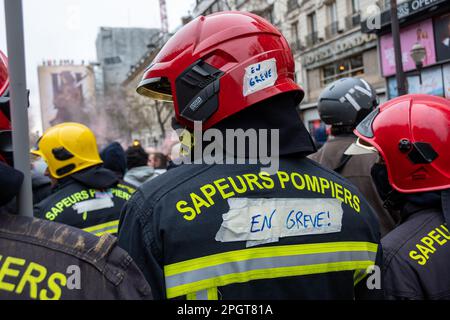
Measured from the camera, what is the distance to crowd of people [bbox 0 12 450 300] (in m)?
1.10

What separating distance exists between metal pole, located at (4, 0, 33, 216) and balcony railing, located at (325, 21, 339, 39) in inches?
840

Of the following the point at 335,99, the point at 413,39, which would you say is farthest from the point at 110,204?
the point at 413,39

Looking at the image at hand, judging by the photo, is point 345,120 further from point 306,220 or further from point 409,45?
point 409,45

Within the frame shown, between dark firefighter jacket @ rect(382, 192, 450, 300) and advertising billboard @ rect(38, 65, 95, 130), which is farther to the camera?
advertising billboard @ rect(38, 65, 95, 130)

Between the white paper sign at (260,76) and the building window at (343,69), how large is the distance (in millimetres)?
19523

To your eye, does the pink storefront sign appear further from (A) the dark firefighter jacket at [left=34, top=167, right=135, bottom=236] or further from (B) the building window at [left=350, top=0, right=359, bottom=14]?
(A) the dark firefighter jacket at [left=34, top=167, right=135, bottom=236]

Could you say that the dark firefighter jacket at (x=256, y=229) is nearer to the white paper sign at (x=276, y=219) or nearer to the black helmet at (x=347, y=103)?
the white paper sign at (x=276, y=219)

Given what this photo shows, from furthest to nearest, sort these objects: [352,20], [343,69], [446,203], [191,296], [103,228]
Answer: [343,69] < [352,20] < [103,228] < [446,203] < [191,296]

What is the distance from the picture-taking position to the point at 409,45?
16641 mm

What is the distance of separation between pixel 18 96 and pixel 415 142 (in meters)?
1.67

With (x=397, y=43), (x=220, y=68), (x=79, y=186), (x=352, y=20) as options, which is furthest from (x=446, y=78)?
(x=220, y=68)

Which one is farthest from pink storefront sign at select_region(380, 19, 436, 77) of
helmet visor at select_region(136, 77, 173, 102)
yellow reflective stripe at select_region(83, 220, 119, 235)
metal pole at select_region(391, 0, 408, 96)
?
helmet visor at select_region(136, 77, 173, 102)

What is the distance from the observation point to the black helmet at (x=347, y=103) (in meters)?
3.54

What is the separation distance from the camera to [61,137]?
3.72 meters
